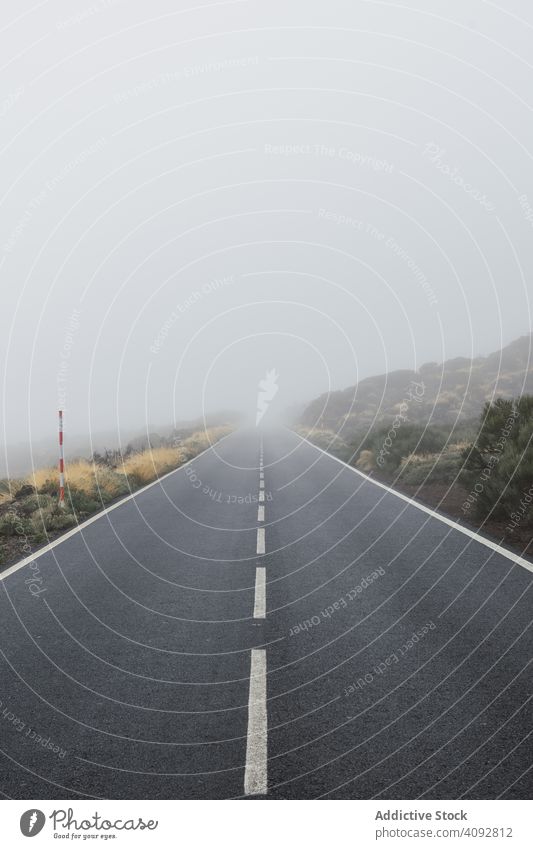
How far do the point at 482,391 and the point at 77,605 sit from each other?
39670 millimetres

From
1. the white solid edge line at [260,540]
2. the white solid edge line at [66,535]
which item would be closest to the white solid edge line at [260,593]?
the white solid edge line at [260,540]

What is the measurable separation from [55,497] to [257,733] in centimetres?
1149

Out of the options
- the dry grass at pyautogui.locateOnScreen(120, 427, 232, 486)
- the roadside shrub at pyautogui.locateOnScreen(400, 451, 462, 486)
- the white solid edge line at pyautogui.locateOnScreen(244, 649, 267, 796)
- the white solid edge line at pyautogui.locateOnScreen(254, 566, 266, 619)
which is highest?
the roadside shrub at pyautogui.locateOnScreen(400, 451, 462, 486)

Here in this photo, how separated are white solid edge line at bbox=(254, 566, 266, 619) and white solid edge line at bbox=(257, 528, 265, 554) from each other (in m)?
1.01

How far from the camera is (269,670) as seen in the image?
4879mm

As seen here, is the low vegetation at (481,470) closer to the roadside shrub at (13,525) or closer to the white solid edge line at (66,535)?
the white solid edge line at (66,535)

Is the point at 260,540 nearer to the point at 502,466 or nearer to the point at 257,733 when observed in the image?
the point at 502,466

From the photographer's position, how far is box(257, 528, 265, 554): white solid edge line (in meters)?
9.21

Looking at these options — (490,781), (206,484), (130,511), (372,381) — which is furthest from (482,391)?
(490,781)

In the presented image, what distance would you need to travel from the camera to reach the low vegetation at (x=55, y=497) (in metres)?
10.7

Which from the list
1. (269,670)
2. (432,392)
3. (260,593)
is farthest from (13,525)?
(432,392)

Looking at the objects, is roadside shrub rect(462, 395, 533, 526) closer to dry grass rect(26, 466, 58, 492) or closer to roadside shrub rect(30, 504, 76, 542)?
roadside shrub rect(30, 504, 76, 542)

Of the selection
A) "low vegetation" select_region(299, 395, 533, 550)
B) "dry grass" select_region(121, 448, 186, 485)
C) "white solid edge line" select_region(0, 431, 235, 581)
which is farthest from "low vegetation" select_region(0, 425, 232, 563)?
"low vegetation" select_region(299, 395, 533, 550)
